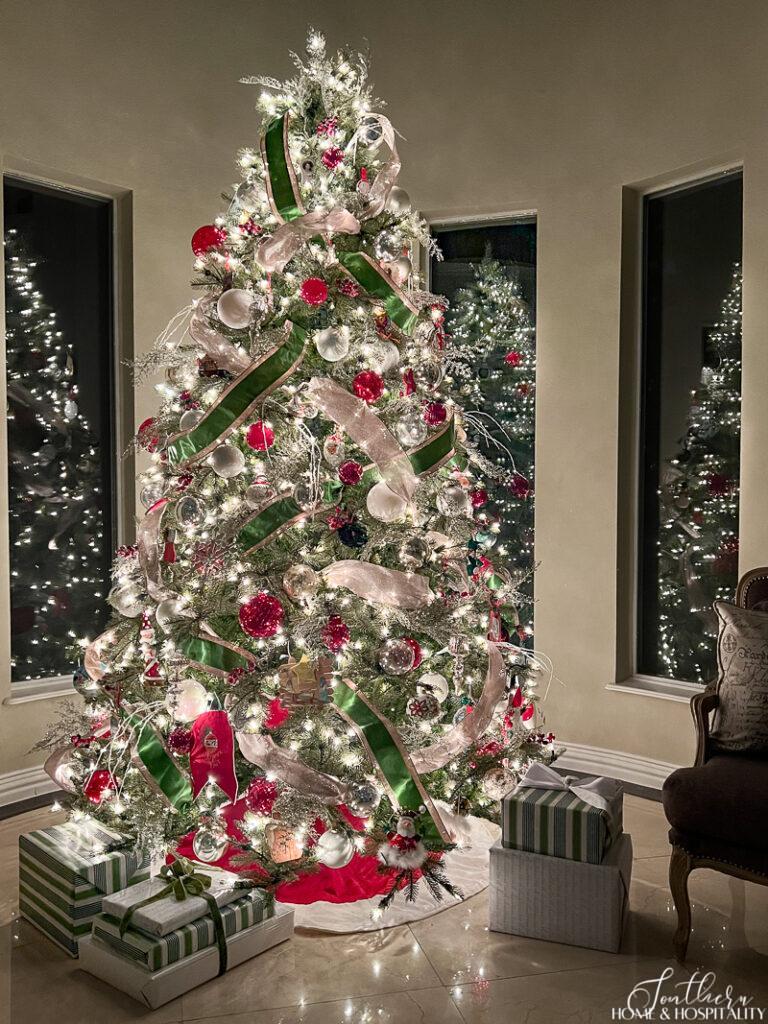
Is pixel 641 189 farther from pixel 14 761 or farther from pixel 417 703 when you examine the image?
pixel 14 761

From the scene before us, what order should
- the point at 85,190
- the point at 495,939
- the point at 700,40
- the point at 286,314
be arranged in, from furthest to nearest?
the point at 85,190, the point at 700,40, the point at 286,314, the point at 495,939

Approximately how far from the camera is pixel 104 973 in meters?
2.45

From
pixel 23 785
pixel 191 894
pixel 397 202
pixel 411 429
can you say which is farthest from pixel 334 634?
pixel 23 785

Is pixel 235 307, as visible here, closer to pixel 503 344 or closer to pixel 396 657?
pixel 396 657

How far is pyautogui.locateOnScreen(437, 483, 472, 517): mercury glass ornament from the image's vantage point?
Result: 9.98ft

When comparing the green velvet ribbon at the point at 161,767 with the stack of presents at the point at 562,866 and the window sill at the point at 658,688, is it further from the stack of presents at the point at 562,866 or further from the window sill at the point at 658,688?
the window sill at the point at 658,688

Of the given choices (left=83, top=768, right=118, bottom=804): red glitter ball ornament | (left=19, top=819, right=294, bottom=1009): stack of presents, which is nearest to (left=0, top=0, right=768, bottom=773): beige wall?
(left=83, top=768, right=118, bottom=804): red glitter ball ornament

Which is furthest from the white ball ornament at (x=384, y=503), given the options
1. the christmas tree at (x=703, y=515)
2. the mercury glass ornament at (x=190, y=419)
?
the christmas tree at (x=703, y=515)

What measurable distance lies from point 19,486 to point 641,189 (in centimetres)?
325

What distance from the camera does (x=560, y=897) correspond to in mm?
2627

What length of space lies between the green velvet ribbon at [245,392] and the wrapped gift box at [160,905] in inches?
51.0

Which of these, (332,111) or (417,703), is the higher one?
(332,111)

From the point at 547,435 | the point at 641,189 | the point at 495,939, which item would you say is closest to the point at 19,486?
the point at 547,435

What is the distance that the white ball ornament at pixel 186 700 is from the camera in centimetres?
281
